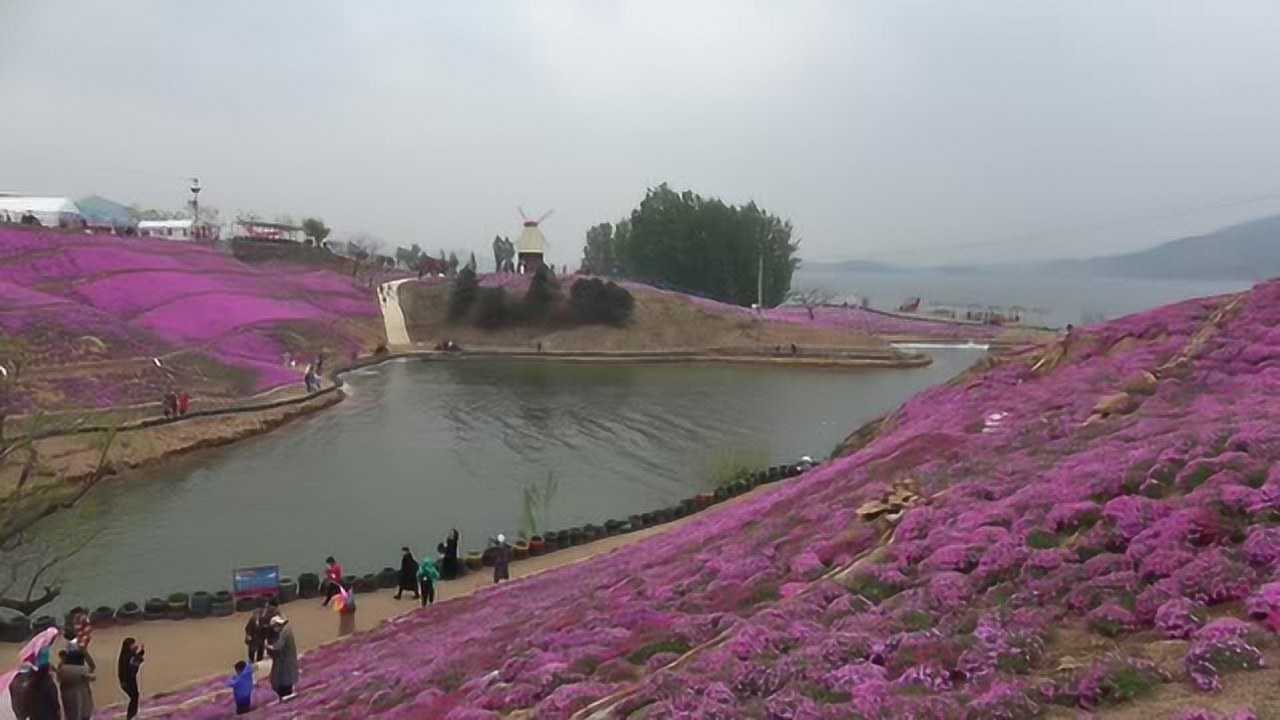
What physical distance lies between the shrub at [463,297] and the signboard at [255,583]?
2186 inches

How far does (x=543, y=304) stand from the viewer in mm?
71500

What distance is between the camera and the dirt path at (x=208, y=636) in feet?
47.4

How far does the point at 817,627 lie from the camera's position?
841cm

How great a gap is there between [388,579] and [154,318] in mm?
38288

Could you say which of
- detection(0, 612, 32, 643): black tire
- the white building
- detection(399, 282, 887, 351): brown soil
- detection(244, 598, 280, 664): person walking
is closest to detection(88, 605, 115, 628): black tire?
detection(0, 612, 32, 643): black tire

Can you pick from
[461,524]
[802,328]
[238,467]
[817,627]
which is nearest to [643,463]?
[461,524]

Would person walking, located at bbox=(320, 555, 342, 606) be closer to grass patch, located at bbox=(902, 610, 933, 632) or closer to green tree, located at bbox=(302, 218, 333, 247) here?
grass patch, located at bbox=(902, 610, 933, 632)

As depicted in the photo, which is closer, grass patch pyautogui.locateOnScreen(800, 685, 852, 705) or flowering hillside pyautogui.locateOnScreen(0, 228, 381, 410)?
grass patch pyautogui.locateOnScreen(800, 685, 852, 705)

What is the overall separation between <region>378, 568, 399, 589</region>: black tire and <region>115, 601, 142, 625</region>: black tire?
4.47 m

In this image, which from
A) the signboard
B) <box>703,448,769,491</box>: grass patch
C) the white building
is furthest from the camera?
the white building

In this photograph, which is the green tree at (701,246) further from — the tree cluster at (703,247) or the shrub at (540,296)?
the shrub at (540,296)

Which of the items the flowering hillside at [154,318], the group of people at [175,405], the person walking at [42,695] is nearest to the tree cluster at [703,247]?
the flowering hillside at [154,318]

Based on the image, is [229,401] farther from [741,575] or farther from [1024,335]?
[1024,335]

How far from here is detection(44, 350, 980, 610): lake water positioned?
2222 centimetres
